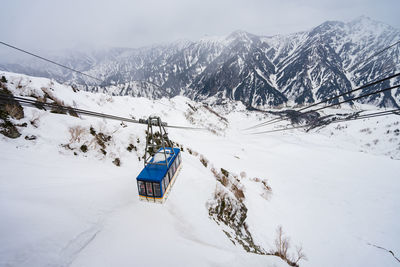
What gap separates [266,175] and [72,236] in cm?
3325

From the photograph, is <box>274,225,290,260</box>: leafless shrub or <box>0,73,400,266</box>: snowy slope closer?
<box>0,73,400,266</box>: snowy slope

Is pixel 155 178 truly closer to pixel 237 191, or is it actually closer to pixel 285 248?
pixel 237 191

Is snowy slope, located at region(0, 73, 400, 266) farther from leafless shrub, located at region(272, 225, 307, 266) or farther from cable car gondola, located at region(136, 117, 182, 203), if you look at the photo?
cable car gondola, located at region(136, 117, 182, 203)

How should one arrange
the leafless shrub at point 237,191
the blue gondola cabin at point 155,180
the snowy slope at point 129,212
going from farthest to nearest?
Answer: the leafless shrub at point 237,191 < the blue gondola cabin at point 155,180 < the snowy slope at point 129,212

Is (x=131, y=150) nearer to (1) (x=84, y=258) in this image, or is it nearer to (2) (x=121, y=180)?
(2) (x=121, y=180)

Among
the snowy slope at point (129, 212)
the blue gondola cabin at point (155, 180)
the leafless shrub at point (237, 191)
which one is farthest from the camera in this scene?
the leafless shrub at point (237, 191)

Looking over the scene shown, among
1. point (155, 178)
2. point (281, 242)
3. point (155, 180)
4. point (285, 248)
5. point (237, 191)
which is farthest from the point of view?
point (237, 191)

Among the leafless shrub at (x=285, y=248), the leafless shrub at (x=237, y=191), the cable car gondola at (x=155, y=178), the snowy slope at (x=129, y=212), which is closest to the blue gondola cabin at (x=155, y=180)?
the cable car gondola at (x=155, y=178)

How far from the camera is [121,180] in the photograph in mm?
13695

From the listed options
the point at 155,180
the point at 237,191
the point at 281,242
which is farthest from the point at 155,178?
the point at 281,242

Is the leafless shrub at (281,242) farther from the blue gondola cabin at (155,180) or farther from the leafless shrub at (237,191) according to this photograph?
the blue gondola cabin at (155,180)

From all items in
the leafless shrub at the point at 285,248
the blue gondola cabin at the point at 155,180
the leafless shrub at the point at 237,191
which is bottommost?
the leafless shrub at the point at 285,248

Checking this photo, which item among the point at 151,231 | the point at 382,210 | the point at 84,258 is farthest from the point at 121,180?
the point at 382,210

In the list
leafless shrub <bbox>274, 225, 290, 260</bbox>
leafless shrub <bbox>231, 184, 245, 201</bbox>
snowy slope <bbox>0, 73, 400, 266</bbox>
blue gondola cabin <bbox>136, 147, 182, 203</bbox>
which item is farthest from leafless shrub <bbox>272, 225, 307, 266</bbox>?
blue gondola cabin <bbox>136, 147, 182, 203</bbox>
